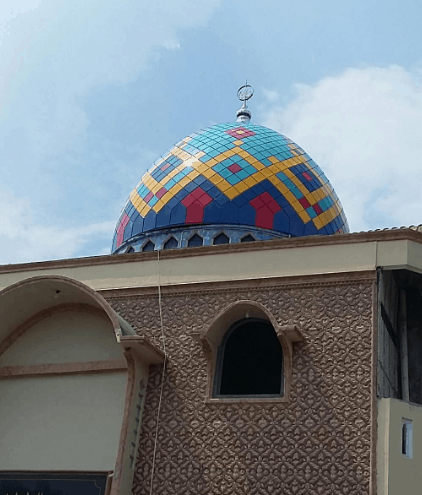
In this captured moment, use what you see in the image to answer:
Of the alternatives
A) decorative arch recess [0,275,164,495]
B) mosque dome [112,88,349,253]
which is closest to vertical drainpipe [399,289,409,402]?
decorative arch recess [0,275,164,495]

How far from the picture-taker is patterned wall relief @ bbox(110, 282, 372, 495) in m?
6.62

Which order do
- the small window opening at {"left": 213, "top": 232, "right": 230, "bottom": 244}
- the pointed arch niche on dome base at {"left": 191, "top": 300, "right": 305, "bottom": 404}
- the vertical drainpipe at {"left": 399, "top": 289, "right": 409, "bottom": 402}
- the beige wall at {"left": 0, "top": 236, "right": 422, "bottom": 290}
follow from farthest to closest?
the small window opening at {"left": 213, "top": 232, "right": 230, "bottom": 244} → the vertical drainpipe at {"left": 399, "top": 289, "right": 409, "bottom": 402} → the beige wall at {"left": 0, "top": 236, "right": 422, "bottom": 290} → the pointed arch niche on dome base at {"left": 191, "top": 300, "right": 305, "bottom": 404}

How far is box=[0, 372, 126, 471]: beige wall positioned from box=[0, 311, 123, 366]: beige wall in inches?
8.7

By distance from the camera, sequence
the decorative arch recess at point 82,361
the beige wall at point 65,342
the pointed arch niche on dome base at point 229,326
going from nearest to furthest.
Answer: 1. the pointed arch niche on dome base at point 229,326
2. the decorative arch recess at point 82,361
3. the beige wall at point 65,342

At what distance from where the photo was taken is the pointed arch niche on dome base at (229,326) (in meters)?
7.01

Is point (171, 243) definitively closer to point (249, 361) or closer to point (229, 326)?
point (229, 326)

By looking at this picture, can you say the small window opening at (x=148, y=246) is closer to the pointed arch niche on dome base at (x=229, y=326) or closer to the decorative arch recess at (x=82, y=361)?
the decorative arch recess at (x=82, y=361)

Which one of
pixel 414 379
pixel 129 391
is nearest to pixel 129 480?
pixel 129 391

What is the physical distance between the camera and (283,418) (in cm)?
689

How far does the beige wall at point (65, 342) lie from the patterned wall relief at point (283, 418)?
2.17 ft

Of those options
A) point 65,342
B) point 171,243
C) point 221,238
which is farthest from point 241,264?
point 171,243

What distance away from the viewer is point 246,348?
7.56 meters

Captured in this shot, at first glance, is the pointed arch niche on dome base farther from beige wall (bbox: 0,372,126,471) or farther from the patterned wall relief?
beige wall (bbox: 0,372,126,471)

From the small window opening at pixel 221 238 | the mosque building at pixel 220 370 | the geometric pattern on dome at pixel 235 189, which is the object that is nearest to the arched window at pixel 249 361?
the mosque building at pixel 220 370
